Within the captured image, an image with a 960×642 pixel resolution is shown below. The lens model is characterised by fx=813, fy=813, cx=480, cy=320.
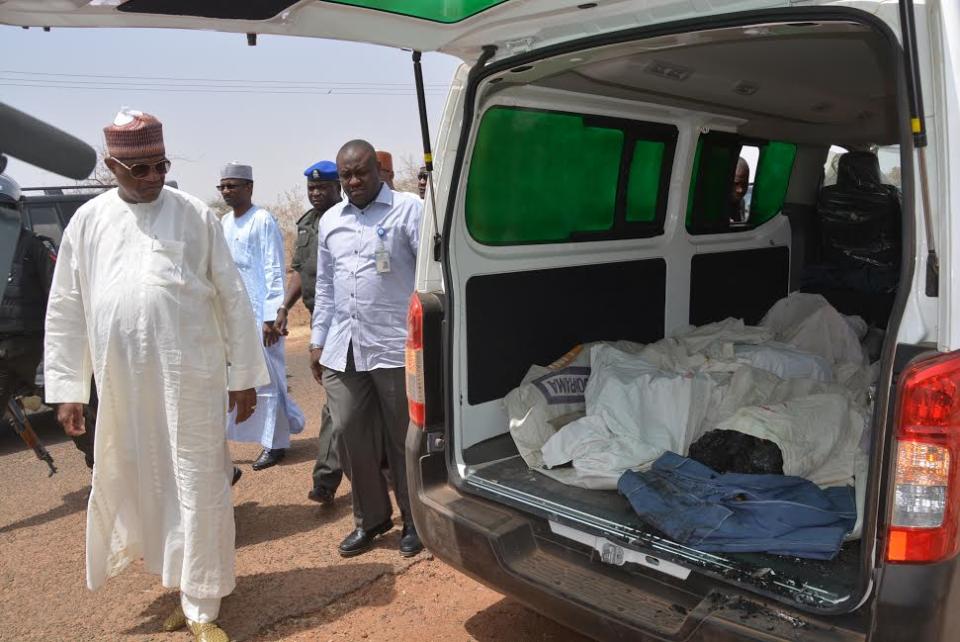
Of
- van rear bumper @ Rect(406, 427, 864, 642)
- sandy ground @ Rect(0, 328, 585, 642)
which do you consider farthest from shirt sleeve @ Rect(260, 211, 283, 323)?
van rear bumper @ Rect(406, 427, 864, 642)

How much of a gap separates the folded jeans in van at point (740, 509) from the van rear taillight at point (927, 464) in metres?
0.55

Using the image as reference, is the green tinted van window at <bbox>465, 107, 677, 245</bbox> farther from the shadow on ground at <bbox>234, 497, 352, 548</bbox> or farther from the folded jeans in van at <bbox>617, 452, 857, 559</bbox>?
the shadow on ground at <bbox>234, 497, 352, 548</bbox>

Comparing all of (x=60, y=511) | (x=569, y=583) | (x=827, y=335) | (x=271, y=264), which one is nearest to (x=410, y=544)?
(x=569, y=583)

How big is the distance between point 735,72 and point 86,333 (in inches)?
118

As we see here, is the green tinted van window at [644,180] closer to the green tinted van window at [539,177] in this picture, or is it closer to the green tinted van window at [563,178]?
the green tinted van window at [563,178]

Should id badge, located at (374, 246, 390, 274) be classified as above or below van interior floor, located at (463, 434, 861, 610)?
above

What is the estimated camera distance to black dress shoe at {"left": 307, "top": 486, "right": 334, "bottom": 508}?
4695 mm

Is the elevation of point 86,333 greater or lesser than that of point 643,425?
greater

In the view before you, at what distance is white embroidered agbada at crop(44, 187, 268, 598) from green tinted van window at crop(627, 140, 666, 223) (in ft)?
7.02

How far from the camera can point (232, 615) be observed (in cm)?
355

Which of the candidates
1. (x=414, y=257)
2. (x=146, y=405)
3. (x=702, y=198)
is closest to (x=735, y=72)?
(x=702, y=198)

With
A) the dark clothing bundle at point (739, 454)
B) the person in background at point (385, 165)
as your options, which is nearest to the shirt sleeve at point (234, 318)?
the dark clothing bundle at point (739, 454)

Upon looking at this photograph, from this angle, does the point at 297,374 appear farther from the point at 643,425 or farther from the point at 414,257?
the point at 643,425

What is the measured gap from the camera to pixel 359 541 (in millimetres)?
4109
